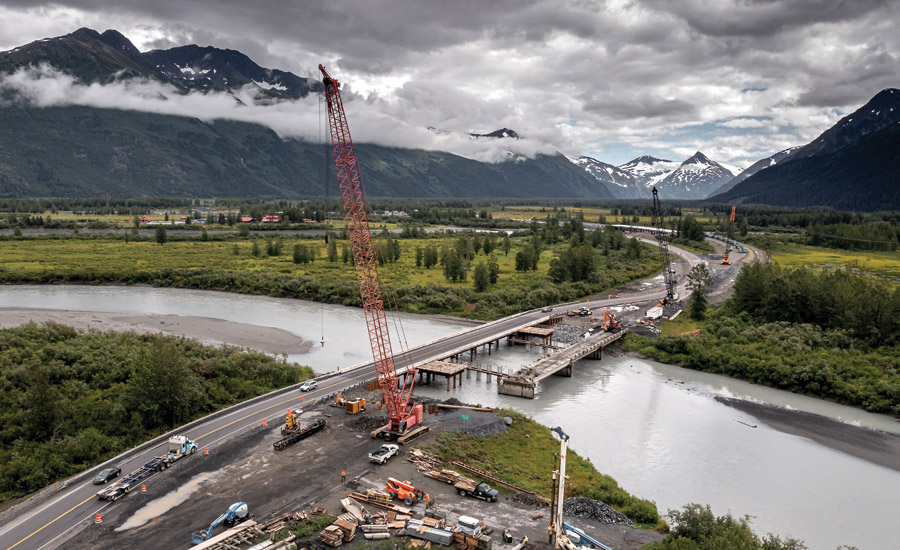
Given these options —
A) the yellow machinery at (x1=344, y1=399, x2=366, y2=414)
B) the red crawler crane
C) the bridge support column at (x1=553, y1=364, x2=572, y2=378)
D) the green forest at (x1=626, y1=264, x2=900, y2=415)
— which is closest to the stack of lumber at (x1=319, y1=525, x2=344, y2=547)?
the red crawler crane

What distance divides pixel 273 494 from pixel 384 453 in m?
7.99

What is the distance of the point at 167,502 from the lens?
32281 mm

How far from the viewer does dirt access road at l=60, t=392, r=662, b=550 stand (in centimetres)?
2953

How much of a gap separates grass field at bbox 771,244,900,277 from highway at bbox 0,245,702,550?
3707 inches

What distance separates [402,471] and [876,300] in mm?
64129

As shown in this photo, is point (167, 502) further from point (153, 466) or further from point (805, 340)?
point (805, 340)

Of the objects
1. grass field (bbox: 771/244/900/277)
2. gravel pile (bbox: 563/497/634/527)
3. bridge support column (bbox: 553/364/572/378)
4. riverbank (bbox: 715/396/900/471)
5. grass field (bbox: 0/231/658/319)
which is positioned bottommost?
riverbank (bbox: 715/396/900/471)

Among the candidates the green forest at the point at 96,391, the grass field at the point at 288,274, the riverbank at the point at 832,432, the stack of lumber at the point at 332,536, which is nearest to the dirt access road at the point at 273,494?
the stack of lumber at the point at 332,536

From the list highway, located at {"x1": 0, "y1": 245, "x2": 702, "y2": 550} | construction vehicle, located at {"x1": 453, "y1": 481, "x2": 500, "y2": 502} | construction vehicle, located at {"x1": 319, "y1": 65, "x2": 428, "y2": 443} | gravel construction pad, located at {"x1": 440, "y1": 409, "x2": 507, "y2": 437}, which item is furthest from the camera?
gravel construction pad, located at {"x1": 440, "y1": 409, "x2": 507, "y2": 437}

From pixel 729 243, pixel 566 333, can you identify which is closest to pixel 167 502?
pixel 566 333

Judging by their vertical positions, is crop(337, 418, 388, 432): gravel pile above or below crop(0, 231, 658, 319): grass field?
below

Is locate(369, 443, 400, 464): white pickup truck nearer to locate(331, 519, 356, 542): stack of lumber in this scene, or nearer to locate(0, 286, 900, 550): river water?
locate(331, 519, 356, 542): stack of lumber

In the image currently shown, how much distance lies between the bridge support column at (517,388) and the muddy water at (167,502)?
95.6ft

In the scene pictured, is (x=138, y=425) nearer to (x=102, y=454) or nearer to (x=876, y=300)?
(x=102, y=454)
